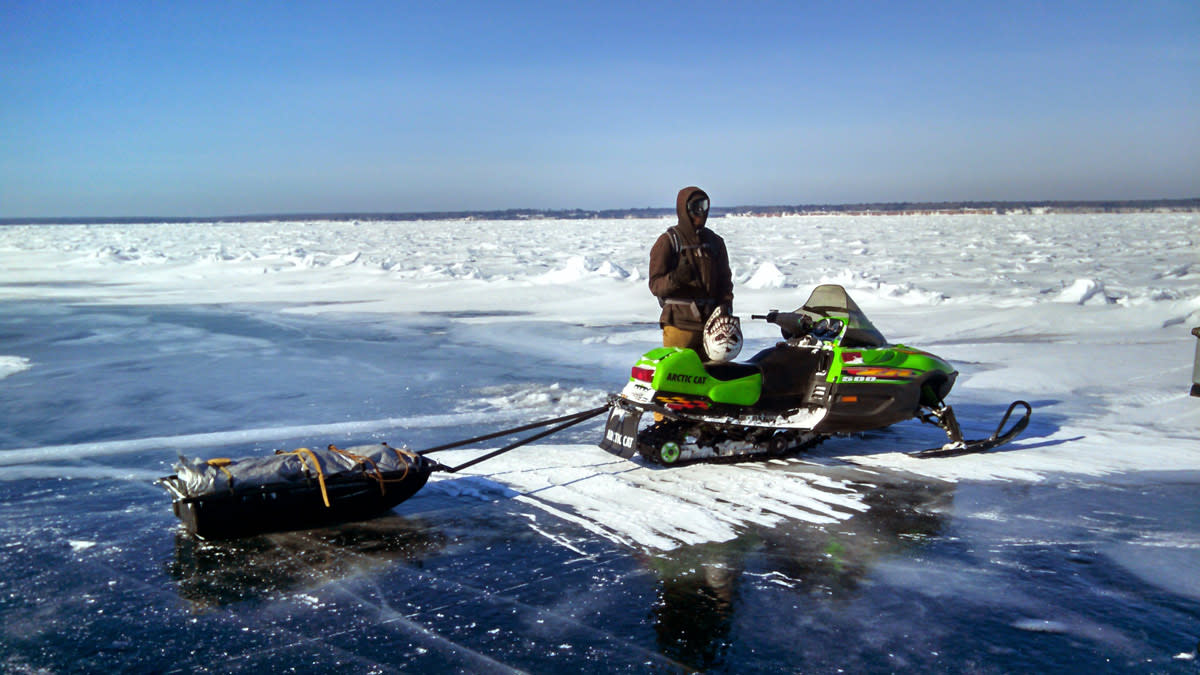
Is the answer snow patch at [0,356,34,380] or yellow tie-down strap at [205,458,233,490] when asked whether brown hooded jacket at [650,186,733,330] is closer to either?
yellow tie-down strap at [205,458,233,490]

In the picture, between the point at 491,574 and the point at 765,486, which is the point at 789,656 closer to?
the point at 491,574

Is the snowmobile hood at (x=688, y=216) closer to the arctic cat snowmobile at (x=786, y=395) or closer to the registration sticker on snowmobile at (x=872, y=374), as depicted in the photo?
the arctic cat snowmobile at (x=786, y=395)

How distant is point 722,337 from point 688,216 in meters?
0.81

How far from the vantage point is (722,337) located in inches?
213

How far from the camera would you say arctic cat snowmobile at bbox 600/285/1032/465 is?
5438mm

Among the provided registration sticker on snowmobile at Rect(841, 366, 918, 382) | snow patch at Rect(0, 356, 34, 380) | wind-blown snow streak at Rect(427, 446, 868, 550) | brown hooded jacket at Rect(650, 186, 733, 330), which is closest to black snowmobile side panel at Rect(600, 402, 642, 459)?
wind-blown snow streak at Rect(427, 446, 868, 550)

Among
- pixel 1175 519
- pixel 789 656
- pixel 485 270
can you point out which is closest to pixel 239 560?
pixel 789 656

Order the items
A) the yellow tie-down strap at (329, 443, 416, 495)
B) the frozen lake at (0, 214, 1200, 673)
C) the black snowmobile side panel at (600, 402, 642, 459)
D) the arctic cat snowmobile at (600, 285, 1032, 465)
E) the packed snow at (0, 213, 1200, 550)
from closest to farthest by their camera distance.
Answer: the frozen lake at (0, 214, 1200, 673), the yellow tie-down strap at (329, 443, 416, 495), the packed snow at (0, 213, 1200, 550), the black snowmobile side panel at (600, 402, 642, 459), the arctic cat snowmobile at (600, 285, 1032, 465)

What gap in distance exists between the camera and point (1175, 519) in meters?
4.53

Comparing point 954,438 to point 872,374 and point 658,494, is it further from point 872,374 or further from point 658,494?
point 658,494

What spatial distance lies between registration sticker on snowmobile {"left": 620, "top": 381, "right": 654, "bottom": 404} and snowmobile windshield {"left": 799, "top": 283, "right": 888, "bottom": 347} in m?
1.31

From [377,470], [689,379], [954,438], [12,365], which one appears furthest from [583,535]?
[12,365]

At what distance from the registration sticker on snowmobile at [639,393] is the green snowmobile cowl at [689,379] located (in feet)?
0.13

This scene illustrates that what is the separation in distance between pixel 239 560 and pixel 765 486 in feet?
9.29
